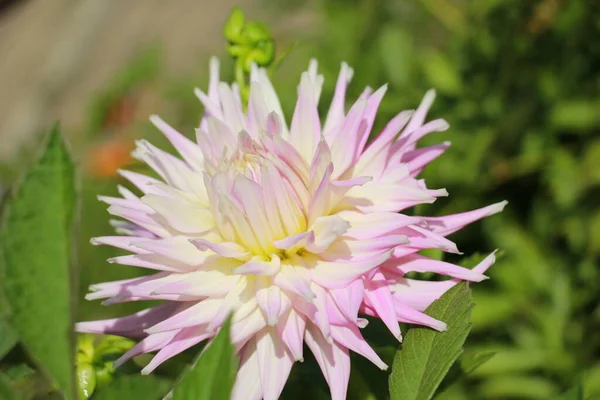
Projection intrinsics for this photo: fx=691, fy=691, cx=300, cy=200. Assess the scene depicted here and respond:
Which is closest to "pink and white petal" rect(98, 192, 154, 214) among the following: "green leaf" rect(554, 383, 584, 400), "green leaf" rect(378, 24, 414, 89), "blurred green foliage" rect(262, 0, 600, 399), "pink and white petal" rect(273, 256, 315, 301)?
"pink and white petal" rect(273, 256, 315, 301)

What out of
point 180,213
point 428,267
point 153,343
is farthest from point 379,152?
point 153,343

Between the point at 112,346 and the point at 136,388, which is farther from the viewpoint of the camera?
the point at 112,346

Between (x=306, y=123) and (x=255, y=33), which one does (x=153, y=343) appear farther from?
(x=255, y=33)

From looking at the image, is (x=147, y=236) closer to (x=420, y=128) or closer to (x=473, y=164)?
(x=420, y=128)

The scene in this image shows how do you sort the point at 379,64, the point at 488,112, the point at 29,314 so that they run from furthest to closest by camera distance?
the point at 379,64 → the point at 488,112 → the point at 29,314

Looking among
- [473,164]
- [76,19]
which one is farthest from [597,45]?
[76,19]
